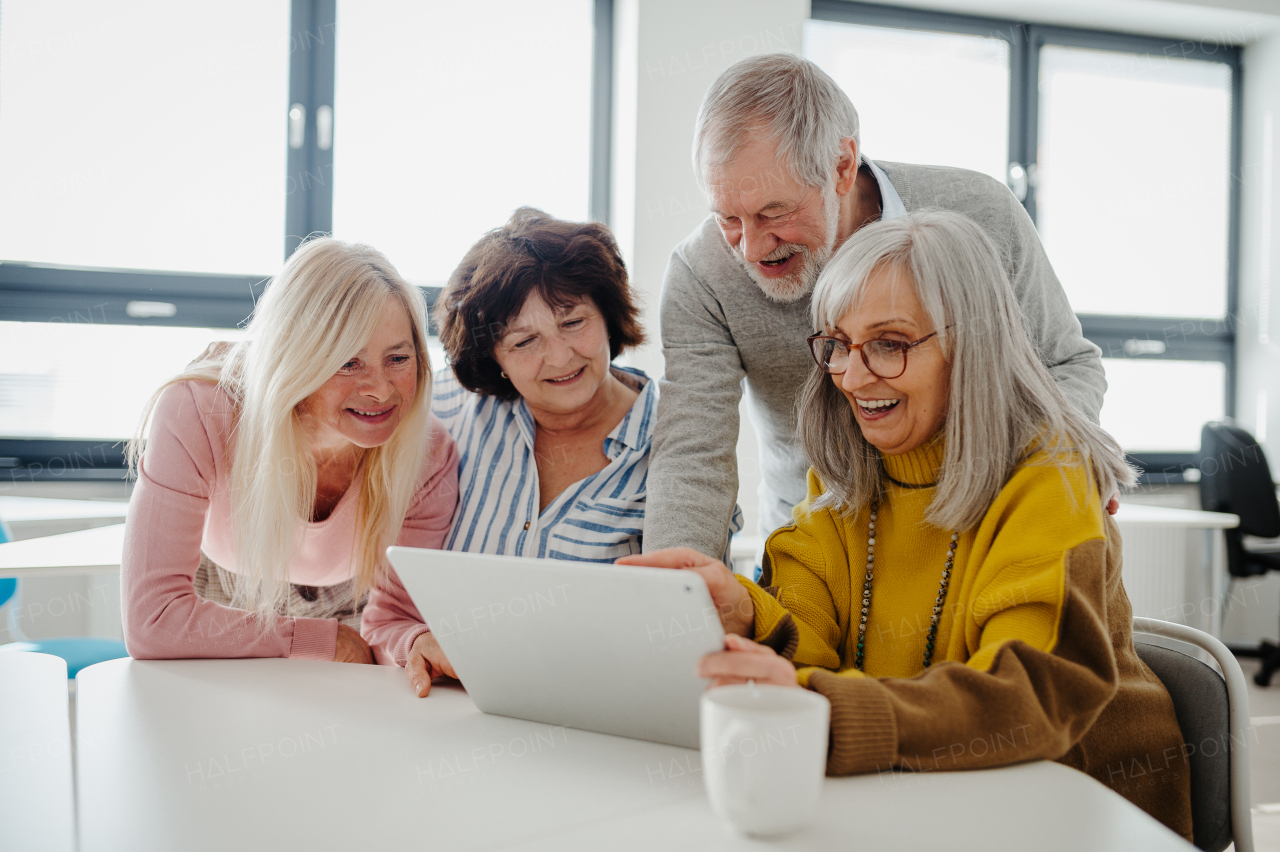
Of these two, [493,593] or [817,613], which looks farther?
[817,613]

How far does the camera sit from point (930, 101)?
4.02 meters

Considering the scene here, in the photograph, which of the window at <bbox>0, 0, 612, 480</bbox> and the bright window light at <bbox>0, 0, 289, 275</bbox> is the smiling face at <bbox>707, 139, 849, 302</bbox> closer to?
the window at <bbox>0, 0, 612, 480</bbox>

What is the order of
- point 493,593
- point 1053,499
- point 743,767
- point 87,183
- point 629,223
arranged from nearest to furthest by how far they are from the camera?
point 743,767 < point 493,593 < point 1053,499 < point 87,183 < point 629,223

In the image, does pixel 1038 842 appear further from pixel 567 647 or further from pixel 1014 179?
pixel 1014 179

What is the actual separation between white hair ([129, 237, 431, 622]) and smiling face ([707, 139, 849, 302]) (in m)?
0.56

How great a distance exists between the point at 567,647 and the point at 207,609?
25.2 inches

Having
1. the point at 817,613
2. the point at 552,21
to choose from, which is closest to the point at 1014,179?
the point at 552,21

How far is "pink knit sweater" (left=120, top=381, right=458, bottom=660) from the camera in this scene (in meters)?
1.16

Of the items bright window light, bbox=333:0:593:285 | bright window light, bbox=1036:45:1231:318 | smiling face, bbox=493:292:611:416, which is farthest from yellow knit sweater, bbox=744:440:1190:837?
bright window light, bbox=1036:45:1231:318

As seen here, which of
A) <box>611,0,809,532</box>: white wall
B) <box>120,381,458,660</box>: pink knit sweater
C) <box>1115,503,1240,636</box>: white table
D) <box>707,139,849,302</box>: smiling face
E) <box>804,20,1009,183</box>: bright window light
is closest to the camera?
<box>120,381,458,660</box>: pink knit sweater

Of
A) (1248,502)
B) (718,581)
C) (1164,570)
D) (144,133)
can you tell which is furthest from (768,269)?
(1164,570)

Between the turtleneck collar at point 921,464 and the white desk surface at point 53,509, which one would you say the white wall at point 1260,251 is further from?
the white desk surface at point 53,509

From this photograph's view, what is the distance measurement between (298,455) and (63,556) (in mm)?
1086

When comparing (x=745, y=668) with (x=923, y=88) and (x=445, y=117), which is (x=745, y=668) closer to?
(x=445, y=117)
